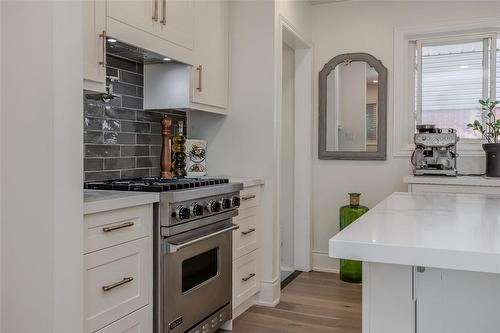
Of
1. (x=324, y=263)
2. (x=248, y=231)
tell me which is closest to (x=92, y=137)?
(x=248, y=231)

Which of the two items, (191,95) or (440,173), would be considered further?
(440,173)

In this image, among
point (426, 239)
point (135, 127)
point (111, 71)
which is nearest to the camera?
point (426, 239)

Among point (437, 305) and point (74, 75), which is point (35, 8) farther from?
point (437, 305)

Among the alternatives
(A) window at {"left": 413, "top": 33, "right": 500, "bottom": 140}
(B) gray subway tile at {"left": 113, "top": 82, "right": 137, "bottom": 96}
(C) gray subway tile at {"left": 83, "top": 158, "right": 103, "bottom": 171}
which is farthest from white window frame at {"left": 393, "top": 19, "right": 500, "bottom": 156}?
(C) gray subway tile at {"left": 83, "top": 158, "right": 103, "bottom": 171}

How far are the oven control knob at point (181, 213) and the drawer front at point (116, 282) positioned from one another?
7.3 inches

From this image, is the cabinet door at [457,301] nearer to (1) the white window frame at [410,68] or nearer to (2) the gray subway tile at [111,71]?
(2) the gray subway tile at [111,71]

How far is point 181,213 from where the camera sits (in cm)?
226

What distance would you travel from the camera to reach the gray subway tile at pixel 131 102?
113 inches

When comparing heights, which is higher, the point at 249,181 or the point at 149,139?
the point at 149,139

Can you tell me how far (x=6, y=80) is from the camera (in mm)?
1587

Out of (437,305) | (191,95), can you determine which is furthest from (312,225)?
(437,305)

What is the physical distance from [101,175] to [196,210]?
2.28ft

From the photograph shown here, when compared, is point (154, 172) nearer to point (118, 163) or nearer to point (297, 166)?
point (118, 163)

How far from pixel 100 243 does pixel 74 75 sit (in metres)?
0.67
